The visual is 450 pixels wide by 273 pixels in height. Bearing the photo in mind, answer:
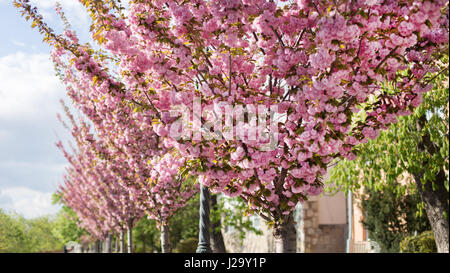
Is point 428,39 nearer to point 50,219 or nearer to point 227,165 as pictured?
point 227,165

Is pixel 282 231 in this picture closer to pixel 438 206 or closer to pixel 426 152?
pixel 426 152

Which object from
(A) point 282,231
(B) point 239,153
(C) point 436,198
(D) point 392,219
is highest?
(B) point 239,153

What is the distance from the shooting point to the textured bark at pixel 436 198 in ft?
32.8

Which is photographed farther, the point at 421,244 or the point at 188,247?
the point at 188,247

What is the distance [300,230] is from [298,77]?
1555 centimetres

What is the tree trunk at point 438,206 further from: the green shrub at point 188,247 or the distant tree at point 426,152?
the green shrub at point 188,247

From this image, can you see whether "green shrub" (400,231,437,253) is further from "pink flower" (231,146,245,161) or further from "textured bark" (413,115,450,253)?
"pink flower" (231,146,245,161)

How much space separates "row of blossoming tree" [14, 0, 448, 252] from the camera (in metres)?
3.72

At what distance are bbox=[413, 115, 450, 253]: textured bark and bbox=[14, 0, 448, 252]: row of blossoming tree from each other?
6.28 m

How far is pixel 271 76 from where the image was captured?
4.52 metres

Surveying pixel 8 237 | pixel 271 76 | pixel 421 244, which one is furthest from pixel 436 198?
pixel 8 237

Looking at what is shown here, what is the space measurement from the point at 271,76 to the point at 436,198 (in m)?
7.99

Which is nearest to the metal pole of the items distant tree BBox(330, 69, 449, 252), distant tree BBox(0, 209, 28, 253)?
distant tree BBox(330, 69, 449, 252)
